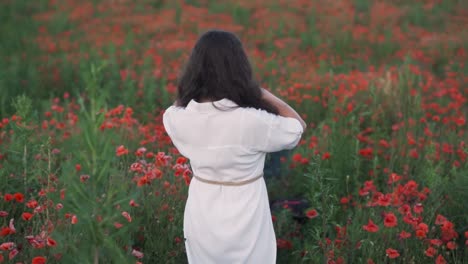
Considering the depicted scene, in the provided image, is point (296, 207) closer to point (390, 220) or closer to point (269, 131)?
point (390, 220)

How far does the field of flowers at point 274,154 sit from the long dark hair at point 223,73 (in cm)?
44

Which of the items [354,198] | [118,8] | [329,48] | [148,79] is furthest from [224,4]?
[354,198]

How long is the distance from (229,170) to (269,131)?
25cm

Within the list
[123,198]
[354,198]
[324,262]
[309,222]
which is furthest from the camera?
[354,198]

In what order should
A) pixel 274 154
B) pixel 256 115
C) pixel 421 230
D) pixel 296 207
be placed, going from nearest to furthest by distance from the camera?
pixel 256 115
pixel 421 230
pixel 296 207
pixel 274 154

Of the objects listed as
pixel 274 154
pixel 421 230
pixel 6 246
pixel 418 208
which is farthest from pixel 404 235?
pixel 6 246

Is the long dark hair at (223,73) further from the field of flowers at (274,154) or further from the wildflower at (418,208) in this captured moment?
the wildflower at (418,208)

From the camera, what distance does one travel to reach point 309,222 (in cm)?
383

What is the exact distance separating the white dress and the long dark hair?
2.1 inches

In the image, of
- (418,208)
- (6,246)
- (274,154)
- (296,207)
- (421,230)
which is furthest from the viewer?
(274,154)

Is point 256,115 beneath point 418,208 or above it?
above

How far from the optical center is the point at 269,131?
235cm

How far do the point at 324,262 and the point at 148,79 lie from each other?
407 cm

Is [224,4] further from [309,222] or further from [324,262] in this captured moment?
[324,262]
